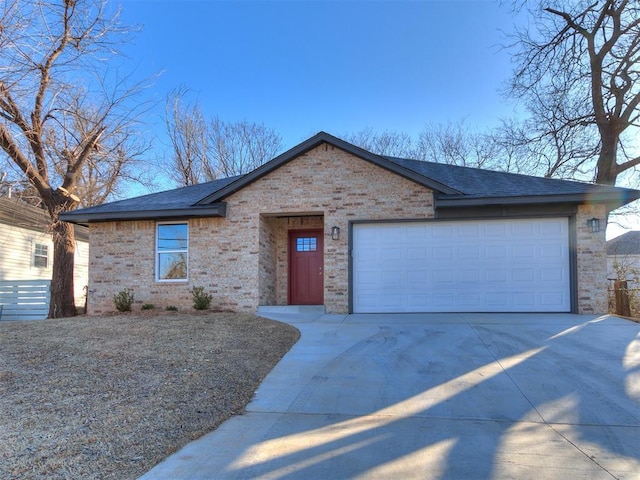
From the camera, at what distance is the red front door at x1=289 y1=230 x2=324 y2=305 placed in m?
13.1

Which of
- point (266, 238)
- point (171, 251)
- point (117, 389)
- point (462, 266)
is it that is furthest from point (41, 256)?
point (462, 266)

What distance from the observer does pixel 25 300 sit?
14.7 meters

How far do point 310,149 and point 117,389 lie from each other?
311 inches

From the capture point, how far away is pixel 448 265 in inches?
429

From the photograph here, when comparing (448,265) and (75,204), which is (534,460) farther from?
(75,204)

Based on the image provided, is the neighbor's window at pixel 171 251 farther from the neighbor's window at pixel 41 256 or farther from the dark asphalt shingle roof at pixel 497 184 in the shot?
the neighbor's window at pixel 41 256

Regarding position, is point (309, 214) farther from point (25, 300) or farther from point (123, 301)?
point (25, 300)

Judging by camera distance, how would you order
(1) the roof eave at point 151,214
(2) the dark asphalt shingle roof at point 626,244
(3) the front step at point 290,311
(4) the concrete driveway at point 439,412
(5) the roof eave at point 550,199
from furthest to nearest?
(2) the dark asphalt shingle roof at point 626,244 < (1) the roof eave at point 151,214 < (3) the front step at point 290,311 < (5) the roof eave at point 550,199 < (4) the concrete driveway at point 439,412

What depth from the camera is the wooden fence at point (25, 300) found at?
47.4 feet

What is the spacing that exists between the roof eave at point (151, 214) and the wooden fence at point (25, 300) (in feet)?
12.1

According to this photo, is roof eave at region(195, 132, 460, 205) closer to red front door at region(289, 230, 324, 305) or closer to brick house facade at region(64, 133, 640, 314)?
brick house facade at region(64, 133, 640, 314)

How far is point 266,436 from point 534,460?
7.88 feet

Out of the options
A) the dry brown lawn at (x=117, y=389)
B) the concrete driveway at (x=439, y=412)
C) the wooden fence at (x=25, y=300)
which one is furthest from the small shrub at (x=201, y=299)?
the wooden fence at (x=25, y=300)

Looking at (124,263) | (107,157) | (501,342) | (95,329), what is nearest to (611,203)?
(501,342)
